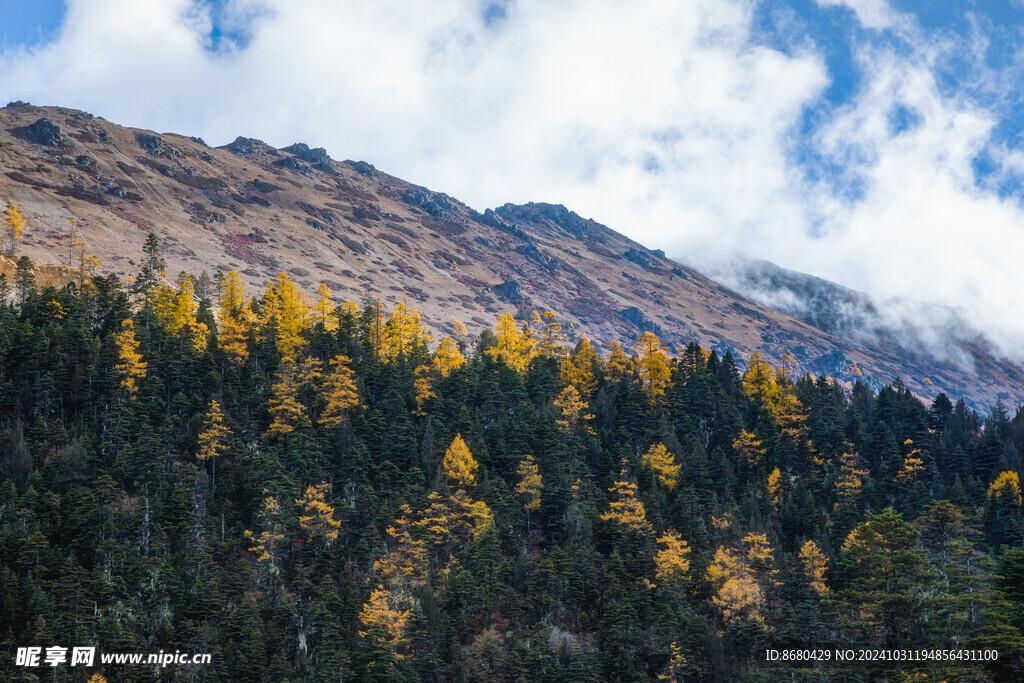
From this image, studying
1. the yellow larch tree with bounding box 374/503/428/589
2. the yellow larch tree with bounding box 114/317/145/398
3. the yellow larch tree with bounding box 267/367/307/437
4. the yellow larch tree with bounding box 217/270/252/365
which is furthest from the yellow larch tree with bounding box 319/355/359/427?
the yellow larch tree with bounding box 114/317/145/398

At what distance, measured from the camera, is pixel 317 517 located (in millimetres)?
88562

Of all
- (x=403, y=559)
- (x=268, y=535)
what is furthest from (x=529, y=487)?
(x=268, y=535)

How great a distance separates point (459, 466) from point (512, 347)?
3932 cm

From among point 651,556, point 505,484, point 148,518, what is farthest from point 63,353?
point 651,556

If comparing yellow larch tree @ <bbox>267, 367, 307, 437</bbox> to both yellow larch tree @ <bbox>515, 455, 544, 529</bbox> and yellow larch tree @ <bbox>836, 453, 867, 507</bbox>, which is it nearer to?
yellow larch tree @ <bbox>515, 455, 544, 529</bbox>

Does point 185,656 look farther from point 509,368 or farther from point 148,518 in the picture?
point 509,368

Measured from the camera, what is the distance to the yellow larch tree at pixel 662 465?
103812 mm

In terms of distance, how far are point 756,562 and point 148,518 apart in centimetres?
6750

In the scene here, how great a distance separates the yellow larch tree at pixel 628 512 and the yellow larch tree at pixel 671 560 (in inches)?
108

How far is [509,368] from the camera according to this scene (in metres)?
121

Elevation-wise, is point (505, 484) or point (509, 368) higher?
point (509, 368)

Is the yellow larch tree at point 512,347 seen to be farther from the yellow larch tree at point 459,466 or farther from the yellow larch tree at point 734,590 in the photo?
the yellow larch tree at point 734,590

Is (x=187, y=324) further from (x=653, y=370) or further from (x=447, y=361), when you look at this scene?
(x=653, y=370)

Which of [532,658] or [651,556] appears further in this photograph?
[651,556]
